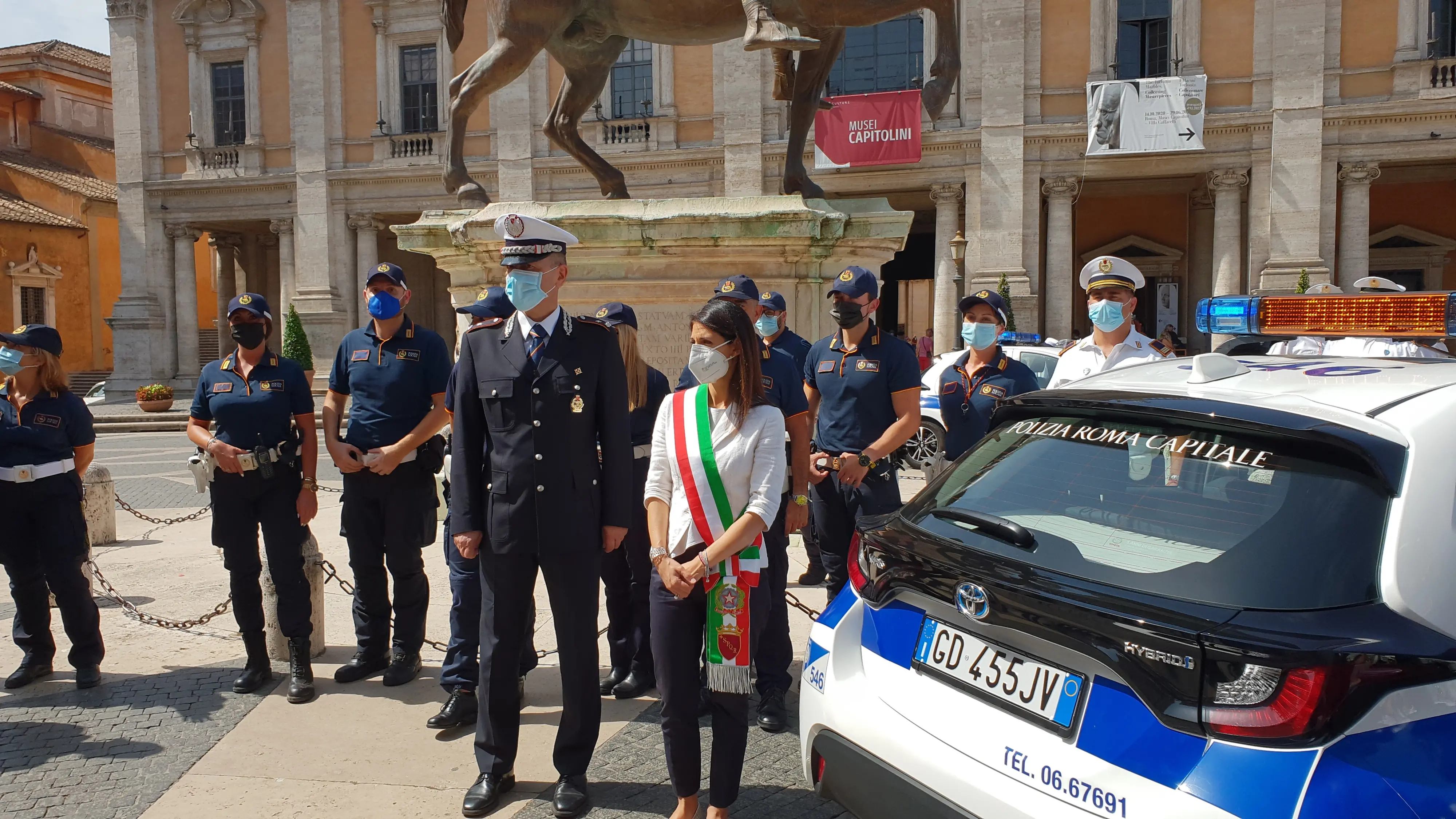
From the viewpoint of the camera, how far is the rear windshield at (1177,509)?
1958 mm

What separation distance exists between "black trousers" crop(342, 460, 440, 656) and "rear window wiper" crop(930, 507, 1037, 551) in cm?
293

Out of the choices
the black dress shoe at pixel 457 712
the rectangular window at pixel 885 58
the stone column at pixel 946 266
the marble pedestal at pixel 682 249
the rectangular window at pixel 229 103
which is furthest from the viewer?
the rectangular window at pixel 229 103

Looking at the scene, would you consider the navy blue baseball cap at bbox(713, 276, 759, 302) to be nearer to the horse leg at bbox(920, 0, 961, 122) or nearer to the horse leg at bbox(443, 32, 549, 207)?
the horse leg at bbox(920, 0, 961, 122)

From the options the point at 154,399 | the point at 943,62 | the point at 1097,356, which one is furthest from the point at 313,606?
the point at 154,399

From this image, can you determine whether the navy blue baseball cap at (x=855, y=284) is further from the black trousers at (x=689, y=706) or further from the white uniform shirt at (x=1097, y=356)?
the black trousers at (x=689, y=706)

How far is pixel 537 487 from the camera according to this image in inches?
137

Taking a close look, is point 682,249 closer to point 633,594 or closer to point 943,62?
point 943,62

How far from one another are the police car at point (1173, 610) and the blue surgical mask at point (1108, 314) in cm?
210

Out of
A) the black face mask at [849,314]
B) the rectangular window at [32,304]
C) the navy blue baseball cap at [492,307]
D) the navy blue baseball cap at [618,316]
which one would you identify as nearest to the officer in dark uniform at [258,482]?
the navy blue baseball cap at [492,307]

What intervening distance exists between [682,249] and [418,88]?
2498 cm

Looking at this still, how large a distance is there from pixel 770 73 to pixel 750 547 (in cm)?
2439

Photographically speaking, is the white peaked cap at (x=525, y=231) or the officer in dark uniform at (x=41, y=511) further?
the officer in dark uniform at (x=41, y=511)

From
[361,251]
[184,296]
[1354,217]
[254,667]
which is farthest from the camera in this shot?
[184,296]

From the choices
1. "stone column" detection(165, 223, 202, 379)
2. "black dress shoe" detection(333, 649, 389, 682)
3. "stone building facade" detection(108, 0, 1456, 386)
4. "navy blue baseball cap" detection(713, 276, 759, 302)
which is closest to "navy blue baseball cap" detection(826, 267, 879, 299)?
"navy blue baseball cap" detection(713, 276, 759, 302)
